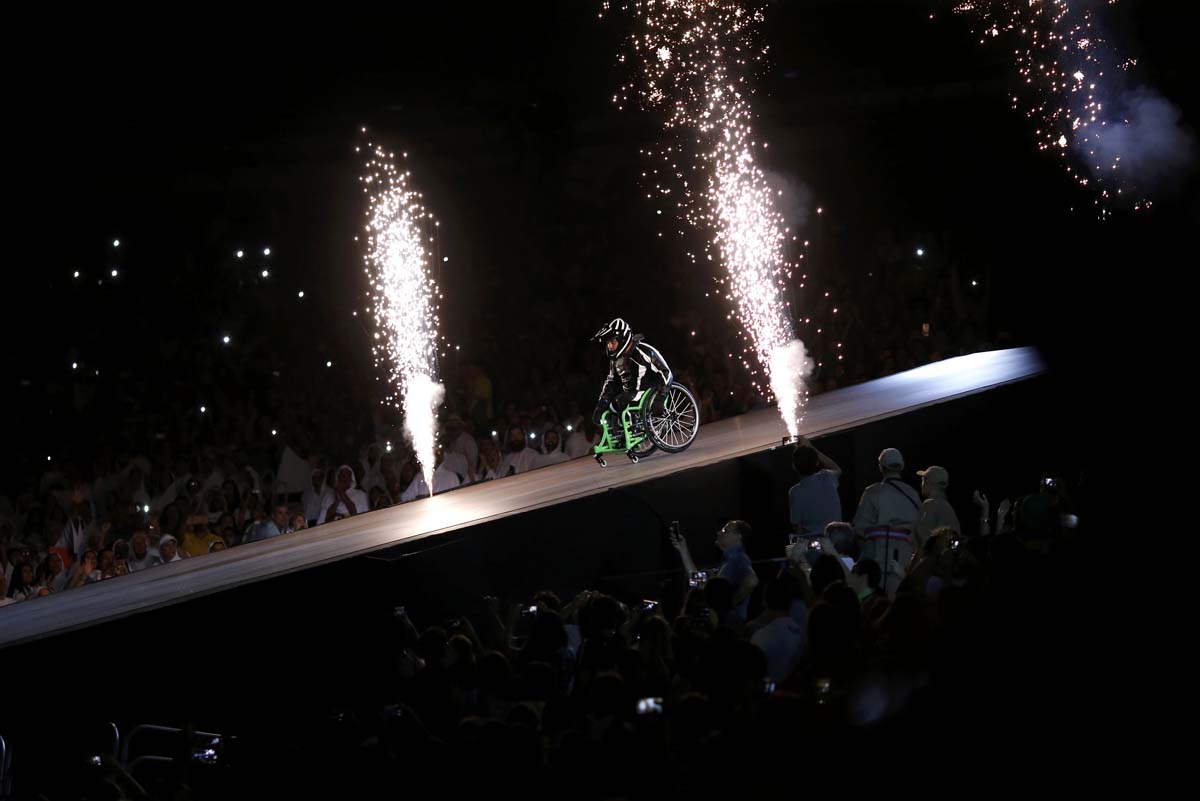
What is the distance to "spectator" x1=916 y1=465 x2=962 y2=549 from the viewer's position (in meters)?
8.17

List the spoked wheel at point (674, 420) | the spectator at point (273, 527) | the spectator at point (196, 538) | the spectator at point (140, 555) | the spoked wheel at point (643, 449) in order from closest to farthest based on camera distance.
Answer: the spoked wheel at point (674, 420) < the spoked wheel at point (643, 449) < the spectator at point (140, 555) < the spectator at point (196, 538) < the spectator at point (273, 527)

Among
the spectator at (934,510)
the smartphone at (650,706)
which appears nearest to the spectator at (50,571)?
the spectator at (934,510)

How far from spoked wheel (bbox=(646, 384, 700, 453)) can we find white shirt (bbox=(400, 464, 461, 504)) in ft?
10.5

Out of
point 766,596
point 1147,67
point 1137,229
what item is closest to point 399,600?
point 766,596

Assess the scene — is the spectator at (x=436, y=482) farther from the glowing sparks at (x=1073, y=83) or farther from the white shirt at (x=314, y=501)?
the glowing sparks at (x=1073, y=83)

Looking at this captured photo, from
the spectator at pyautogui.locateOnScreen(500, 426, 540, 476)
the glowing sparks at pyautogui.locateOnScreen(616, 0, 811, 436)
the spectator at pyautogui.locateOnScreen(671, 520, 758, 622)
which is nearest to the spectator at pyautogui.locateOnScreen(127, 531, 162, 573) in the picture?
the spectator at pyautogui.locateOnScreen(500, 426, 540, 476)

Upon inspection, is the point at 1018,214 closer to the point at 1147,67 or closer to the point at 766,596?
the point at 1147,67

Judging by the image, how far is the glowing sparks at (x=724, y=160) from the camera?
56.0 ft

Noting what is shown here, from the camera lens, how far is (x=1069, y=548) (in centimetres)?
623

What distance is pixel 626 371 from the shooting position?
11484 mm

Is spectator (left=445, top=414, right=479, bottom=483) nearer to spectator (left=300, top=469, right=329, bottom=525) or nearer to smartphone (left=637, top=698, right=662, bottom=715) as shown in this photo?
spectator (left=300, top=469, right=329, bottom=525)

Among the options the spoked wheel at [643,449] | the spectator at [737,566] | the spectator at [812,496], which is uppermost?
the spoked wheel at [643,449]

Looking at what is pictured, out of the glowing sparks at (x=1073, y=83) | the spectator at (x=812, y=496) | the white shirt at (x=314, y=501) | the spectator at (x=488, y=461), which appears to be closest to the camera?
the spectator at (x=812, y=496)

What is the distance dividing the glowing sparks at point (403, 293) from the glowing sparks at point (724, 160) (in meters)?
4.04
